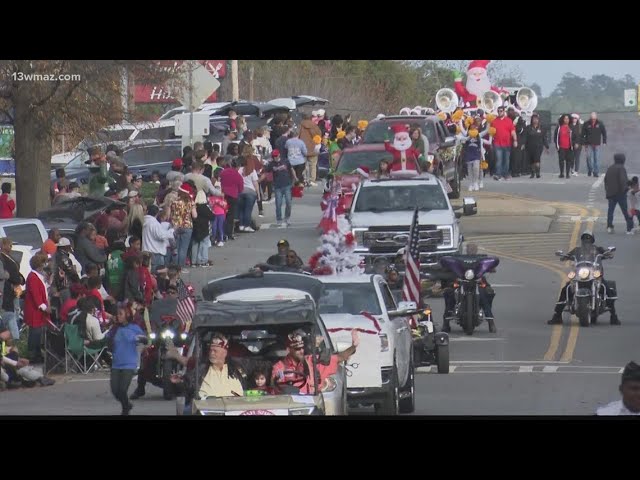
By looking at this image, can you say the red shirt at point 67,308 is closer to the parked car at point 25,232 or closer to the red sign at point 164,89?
the parked car at point 25,232

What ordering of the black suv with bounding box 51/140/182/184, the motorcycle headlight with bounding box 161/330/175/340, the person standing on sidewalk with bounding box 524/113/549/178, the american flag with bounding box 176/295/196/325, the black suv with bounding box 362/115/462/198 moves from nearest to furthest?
the motorcycle headlight with bounding box 161/330/175/340 < the american flag with bounding box 176/295/196/325 < the black suv with bounding box 51/140/182/184 < the black suv with bounding box 362/115/462/198 < the person standing on sidewalk with bounding box 524/113/549/178

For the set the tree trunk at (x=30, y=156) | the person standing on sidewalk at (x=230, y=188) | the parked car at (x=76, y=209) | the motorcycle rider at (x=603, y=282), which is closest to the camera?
the motorcycle rider at (x=603, y=282)

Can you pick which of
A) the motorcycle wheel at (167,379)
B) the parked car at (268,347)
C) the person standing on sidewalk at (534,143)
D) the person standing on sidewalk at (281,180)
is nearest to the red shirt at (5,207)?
the person standing on sidewalk at (281,180)

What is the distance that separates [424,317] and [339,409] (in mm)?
7528

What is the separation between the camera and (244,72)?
61.4 m

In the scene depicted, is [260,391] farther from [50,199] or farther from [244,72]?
[244,72]

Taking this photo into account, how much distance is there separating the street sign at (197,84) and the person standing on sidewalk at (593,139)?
17939mm

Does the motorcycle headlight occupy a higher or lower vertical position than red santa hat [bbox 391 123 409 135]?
lower

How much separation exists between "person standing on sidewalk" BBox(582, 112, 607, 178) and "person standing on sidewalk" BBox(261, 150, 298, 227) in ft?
43.2

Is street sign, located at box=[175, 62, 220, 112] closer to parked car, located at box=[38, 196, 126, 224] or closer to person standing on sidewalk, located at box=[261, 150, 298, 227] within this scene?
parked car, located at box=[38, 196, 126, 224]

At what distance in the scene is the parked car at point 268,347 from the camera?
15.2 m

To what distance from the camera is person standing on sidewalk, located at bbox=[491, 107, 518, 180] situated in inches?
1825

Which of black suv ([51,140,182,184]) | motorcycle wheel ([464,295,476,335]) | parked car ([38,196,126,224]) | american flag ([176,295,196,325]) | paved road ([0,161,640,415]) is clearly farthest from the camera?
black suv ([51,140,182,184])

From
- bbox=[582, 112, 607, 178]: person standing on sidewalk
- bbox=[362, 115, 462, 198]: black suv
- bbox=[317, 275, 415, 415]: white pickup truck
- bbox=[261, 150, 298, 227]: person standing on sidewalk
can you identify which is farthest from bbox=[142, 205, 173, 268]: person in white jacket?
bbox=[582, 112, 607, 178]: person standing on sidewalk
